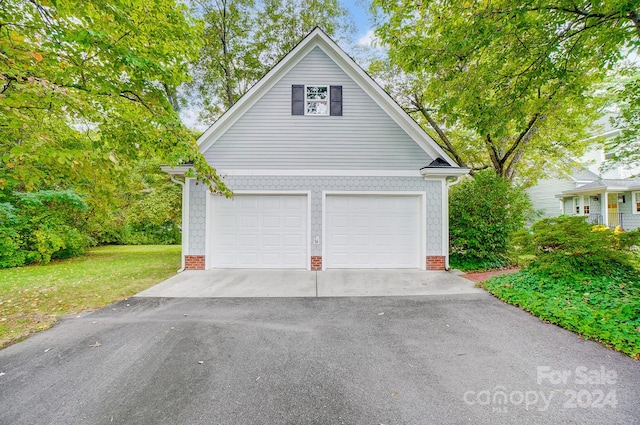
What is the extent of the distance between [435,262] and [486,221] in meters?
1.85

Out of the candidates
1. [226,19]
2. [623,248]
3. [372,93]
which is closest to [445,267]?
[623,248]

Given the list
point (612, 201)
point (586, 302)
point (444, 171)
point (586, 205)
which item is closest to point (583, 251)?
point (586, 302)

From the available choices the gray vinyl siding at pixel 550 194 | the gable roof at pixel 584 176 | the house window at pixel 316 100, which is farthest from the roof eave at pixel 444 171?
the gable roof at pixel 584 176

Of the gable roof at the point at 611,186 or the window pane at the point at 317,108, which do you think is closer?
the window pane at the point at 317,108

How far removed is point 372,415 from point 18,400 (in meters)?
3.05

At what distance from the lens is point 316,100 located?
24.0 feet

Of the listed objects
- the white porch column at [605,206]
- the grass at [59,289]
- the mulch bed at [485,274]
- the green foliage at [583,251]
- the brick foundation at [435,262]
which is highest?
the white porch column at [605,206]

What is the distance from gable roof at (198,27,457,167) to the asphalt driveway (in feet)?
16.0

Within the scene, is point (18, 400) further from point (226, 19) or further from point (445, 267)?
point (226, 19)

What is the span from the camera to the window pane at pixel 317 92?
289 inches

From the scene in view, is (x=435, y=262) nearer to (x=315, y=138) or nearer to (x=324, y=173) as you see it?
(x=324, y=173)

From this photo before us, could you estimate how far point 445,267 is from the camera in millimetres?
7031

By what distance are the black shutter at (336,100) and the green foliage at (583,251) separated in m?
5.73

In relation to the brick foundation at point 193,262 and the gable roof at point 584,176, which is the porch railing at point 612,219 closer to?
the gable roof at point 584,176
